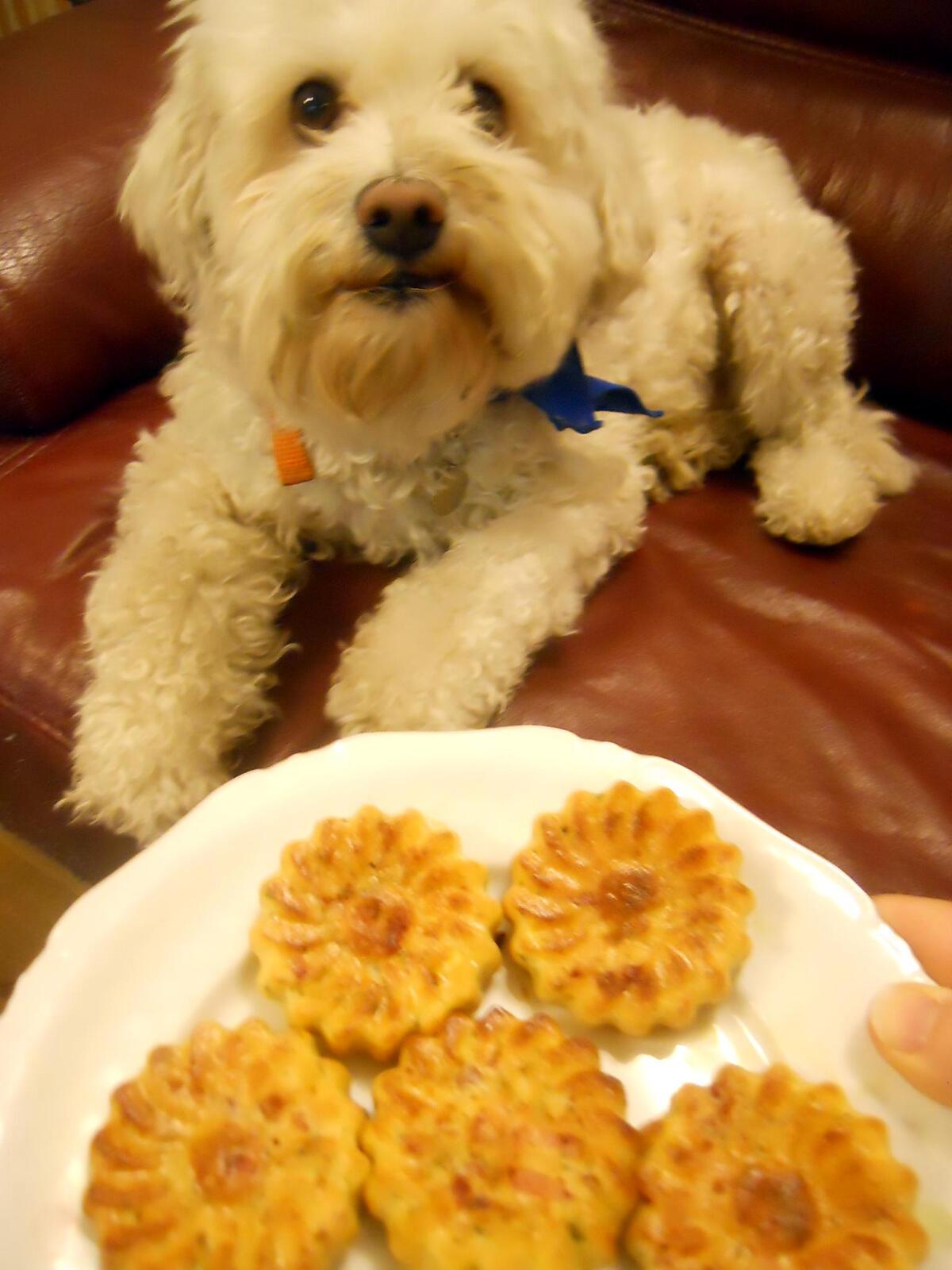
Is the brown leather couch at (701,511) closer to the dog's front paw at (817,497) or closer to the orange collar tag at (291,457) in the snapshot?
the dog's front paw at (817,497)

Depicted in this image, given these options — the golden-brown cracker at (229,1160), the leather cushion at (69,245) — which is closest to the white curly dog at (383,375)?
the leather cushion at (69,245)

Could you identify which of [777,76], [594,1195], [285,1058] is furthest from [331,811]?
[777,76]

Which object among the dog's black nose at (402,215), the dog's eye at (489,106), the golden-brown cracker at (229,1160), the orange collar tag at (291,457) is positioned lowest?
the golden-brown cracker at (229,1160)

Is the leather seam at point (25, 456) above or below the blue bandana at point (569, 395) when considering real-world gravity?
below

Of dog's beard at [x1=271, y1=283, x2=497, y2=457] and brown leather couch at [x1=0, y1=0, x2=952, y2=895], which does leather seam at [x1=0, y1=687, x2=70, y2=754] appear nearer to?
brown leather couch at [x1=0, y1=0, x2=952, y2=895]

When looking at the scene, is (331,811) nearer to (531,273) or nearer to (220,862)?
(220,862)

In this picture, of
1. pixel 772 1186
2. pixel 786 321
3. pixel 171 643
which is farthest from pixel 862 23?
pixel 772 1186

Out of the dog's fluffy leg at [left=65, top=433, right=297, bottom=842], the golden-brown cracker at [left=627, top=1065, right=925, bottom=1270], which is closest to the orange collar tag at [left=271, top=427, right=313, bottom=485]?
the dog's fluffy leg at [left=65, top=433, right=297, bottom=842]
